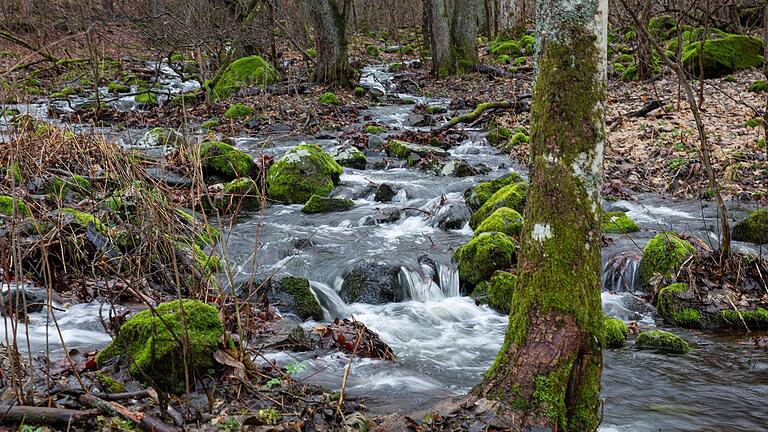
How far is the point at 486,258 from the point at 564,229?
4501 mm

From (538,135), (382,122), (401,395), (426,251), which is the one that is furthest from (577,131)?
(382,122)

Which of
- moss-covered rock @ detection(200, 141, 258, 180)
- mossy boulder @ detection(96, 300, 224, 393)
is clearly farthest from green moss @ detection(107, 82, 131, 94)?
mossy boulder @ detection(96, 300, 224, 393)

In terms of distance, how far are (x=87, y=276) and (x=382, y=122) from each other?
40.1 ft

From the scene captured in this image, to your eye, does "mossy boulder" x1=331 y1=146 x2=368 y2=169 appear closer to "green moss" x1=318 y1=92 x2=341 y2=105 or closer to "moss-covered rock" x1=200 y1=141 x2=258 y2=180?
"moss-covered rock" x1=200 y1=141 x2=258 y2=180

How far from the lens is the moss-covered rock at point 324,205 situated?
11.4 m

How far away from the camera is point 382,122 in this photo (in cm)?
1812

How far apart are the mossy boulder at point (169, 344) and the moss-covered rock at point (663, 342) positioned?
14.0 ft

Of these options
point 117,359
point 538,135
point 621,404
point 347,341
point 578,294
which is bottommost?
point 621,404

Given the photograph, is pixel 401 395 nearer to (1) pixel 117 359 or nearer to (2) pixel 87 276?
(1) pixel 117 359

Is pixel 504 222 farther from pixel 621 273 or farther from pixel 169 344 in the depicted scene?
pixel 169 344

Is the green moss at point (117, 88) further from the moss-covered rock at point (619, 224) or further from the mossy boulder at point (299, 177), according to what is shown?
the moss-covered rock at point (619, 224)

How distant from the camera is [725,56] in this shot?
17.3 m

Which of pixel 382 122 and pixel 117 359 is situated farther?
pixel 382 122

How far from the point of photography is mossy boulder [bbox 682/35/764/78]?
1705cm
